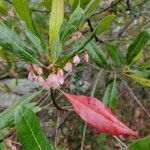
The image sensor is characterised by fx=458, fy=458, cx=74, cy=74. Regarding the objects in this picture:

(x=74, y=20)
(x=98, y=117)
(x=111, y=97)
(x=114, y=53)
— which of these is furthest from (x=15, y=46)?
(x=111, y=97)

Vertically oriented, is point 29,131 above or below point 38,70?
below

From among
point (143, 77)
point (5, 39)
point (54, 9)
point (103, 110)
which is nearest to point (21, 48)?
point (5, 39)

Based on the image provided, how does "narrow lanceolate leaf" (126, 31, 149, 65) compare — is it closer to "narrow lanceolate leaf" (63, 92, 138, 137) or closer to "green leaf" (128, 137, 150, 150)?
"narrow lanceolate leaf" (63, 92, 138, 137)

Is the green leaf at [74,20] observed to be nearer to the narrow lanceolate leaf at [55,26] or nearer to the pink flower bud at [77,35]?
the narrow lanceolate leaf at [55,26]

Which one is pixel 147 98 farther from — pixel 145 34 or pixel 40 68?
pixel 40 68

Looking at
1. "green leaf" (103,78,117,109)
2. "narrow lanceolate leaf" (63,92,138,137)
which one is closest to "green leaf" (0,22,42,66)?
"narrow lanceolate leaf" (63,92,138,137)

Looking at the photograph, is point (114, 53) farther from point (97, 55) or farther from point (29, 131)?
point (29, 131)
